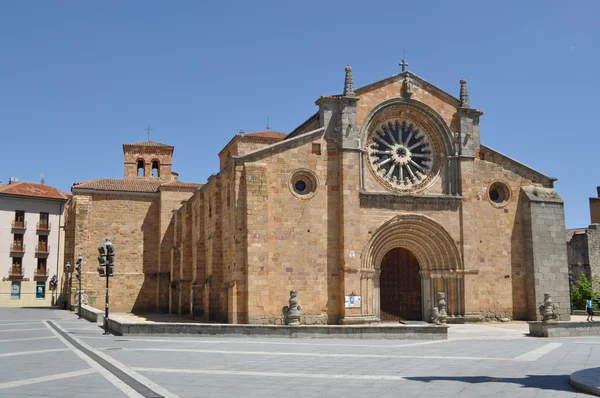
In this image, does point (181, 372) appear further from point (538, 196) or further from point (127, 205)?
point (127, 205)

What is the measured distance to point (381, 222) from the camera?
25359mm

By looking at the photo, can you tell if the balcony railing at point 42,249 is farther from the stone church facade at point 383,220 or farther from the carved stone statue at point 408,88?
the carved stone statue at point 408,88

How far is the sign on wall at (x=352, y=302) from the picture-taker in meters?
24.2

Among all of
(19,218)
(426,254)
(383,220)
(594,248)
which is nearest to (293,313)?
(383,220)

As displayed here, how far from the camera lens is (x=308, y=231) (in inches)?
958

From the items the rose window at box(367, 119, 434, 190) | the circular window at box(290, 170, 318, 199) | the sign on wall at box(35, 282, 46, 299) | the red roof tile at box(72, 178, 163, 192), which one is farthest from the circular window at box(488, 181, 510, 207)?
the sign on wall at box(35, 282, 46, 299)

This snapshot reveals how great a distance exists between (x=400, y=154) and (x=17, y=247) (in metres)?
38.4

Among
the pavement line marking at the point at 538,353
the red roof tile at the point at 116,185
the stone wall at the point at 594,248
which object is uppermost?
the red roof tile at the point at 116,185

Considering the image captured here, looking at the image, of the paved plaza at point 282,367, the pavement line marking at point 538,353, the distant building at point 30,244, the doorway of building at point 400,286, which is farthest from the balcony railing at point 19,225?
the pavement line marking at point 538,353

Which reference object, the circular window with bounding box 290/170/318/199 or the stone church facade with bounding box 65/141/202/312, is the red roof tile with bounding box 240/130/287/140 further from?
the circular window with bounding box 290/170/318/199

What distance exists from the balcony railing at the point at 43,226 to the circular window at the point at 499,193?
4072cm

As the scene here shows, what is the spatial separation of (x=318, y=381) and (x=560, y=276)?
68.8 feet

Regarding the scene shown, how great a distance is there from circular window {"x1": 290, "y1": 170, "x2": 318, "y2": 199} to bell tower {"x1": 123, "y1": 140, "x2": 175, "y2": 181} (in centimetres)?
2484

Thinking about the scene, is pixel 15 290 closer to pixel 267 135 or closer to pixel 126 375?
pixel 267 135
